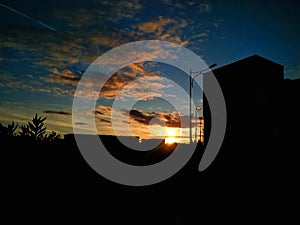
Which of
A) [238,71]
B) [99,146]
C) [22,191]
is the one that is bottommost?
[22,191]

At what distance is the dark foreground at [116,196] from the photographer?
805cm

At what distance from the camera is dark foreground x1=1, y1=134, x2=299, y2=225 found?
805cm

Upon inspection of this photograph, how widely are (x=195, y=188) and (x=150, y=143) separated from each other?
35.0ft

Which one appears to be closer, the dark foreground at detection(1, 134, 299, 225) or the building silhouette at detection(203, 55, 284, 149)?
the dark foreground at detection(1, 134, 299, 225)

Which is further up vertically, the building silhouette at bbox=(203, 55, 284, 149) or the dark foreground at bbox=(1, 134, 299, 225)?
the building silhouette at bbox=(203, 55, 284, 149)

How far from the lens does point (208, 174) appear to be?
14.4 m

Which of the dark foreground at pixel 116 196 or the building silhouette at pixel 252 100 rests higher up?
the building silhouette at pixel 252 100

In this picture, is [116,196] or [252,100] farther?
[252,100]

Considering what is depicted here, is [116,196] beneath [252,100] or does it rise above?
beneath

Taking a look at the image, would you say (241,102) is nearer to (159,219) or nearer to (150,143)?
(150,143)

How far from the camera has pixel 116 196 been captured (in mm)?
10117

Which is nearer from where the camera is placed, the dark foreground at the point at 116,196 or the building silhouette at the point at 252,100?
the dark foreground at the point at 116,196

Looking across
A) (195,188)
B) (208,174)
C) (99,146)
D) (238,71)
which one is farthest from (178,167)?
(238,71)

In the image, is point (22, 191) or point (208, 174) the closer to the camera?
point (22, 191)
